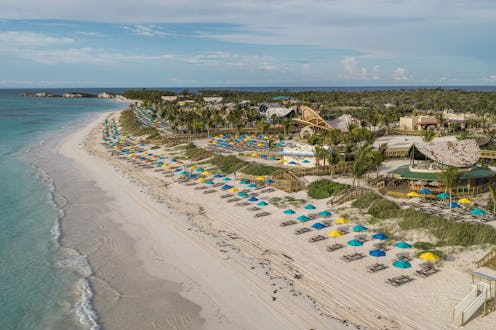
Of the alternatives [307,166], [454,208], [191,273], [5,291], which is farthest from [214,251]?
[307,166]

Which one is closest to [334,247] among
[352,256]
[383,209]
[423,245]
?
[352,256]

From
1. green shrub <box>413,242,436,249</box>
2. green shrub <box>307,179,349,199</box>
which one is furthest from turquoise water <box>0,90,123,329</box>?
green shrub <box>307,179,349,199</box>

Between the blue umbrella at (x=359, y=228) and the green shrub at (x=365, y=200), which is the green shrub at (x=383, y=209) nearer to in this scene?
the green shrub at (x=365, y=200)

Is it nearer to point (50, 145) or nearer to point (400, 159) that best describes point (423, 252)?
point (400, 159)

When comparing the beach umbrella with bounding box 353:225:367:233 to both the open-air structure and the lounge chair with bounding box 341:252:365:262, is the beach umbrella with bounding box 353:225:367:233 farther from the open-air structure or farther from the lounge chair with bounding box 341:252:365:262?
the open-air structure

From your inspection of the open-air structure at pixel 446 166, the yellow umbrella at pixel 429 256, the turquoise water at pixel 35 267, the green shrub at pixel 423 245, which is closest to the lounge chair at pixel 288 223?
the green shrub at pixel 423 245

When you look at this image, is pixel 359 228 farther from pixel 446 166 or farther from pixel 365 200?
pixel 446 166

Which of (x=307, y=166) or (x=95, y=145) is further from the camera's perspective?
(x=95, y=145)
